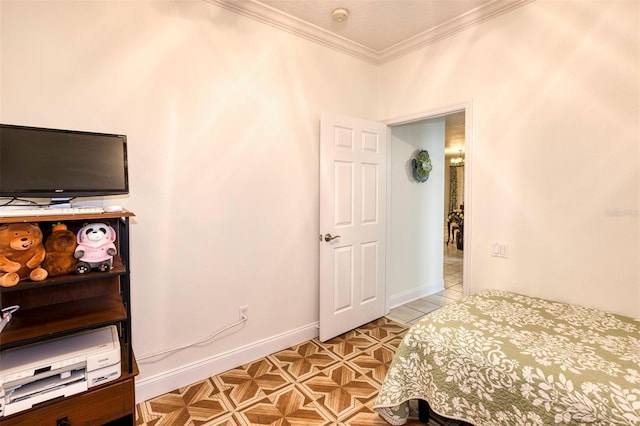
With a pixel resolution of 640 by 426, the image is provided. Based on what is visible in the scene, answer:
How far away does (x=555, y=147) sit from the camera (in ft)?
6.61

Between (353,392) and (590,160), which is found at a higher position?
(590,160)

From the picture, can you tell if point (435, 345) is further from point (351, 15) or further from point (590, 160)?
point (351, 15)

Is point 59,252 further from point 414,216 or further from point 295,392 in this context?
point 414,216

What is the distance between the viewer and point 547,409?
3.96 feet

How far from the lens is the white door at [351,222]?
265 centimetres

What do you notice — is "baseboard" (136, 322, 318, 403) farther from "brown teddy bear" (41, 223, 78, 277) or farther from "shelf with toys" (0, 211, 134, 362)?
"brown teddy bear" (41, 223, 78, 277)

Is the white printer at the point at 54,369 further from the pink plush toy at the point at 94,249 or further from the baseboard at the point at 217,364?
the baseboard at the point at 217,364

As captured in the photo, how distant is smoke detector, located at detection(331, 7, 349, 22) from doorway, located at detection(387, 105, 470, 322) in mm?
1072

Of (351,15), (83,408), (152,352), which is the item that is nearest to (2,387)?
(83,408)

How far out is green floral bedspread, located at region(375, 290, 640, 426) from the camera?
116 cm

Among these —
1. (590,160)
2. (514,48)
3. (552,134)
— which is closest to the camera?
(590,160)

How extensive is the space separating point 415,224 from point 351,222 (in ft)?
4.02

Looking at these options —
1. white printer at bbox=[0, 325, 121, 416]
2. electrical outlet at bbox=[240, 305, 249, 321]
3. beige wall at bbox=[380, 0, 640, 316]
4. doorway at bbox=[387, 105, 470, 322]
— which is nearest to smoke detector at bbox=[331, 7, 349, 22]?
beige wall at bbox=[380, 0, 640, 316]

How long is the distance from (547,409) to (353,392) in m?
1.15
